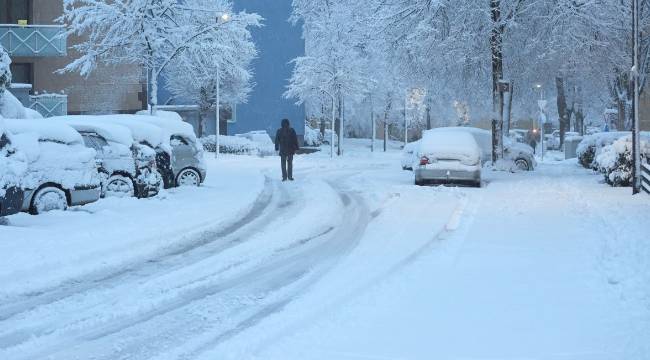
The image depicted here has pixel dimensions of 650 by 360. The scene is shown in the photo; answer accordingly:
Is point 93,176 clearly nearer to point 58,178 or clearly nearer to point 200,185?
point 58,178

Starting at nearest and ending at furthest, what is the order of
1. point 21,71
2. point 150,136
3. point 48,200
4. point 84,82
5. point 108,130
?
1. point 48,200
2. point 108,130
3. point 150,136
4. point 21,71
5. point 84,82

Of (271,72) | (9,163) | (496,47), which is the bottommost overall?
(9,163)

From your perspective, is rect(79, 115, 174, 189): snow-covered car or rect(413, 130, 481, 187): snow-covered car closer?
rect(79, 115, 174, 189): snow-covered car

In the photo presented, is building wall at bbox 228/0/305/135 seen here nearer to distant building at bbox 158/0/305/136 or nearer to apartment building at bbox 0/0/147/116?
distant building at bbox 158/0/305/136

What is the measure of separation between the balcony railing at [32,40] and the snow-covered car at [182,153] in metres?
14.5

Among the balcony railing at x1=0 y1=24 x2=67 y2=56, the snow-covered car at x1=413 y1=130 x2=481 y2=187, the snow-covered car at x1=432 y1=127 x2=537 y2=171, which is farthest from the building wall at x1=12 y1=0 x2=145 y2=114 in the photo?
the snow-covered car at x1=413 y1=130 x2=481 y2=187

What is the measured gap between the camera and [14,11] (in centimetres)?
3425

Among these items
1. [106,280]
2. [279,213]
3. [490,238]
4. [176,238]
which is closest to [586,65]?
[279,213]

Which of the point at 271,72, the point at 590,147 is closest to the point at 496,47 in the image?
the point at 590,147

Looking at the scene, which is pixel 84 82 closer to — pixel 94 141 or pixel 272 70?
pixel 94 141

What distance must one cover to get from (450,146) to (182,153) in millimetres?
6758

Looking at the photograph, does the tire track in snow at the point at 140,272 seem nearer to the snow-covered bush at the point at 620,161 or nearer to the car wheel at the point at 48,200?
the car wheel at the point at 48,200

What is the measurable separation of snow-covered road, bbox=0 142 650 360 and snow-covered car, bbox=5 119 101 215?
2.01ft

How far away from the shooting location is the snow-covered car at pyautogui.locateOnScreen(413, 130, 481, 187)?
21156mm
